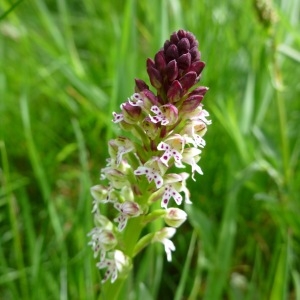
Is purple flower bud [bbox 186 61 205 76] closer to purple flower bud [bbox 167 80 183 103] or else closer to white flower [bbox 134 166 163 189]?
purple flower bud [bbox 167 80 183 103]

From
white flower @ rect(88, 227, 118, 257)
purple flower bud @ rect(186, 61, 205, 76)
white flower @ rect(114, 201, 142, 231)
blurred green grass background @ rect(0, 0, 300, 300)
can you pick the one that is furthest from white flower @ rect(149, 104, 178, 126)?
blurred green grass background @ rect(0, 0, 300, 300)

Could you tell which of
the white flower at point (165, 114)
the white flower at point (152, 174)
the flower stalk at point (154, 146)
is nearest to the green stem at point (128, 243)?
the flower stalk at point (154, 146)

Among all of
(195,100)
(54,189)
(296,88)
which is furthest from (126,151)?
(296,88)

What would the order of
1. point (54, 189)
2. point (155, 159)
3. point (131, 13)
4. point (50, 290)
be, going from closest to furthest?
point (155, 159), point (50, 290), point (131, 13), point (54, 189)

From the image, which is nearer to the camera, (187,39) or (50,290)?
(187,39)

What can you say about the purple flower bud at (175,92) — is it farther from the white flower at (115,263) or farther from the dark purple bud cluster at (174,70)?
the white flower at (115,263)

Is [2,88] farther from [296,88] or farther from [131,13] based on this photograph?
[296,88]
